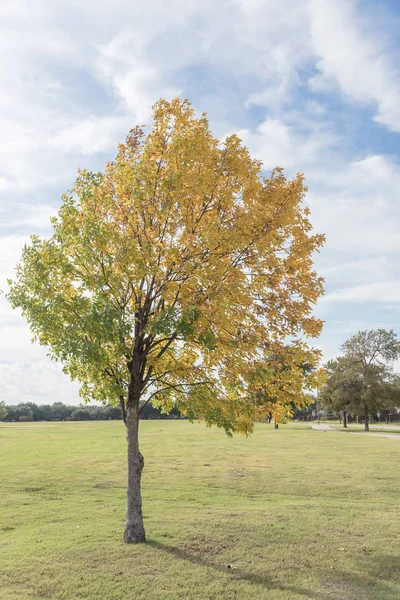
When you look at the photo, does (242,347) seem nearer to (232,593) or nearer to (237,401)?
(237,401)

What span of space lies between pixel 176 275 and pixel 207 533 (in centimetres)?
682

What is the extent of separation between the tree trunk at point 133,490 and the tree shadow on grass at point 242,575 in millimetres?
510

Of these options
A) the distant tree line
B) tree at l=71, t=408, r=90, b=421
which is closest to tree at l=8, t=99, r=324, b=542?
the distant tree line

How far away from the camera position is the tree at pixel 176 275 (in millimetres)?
10875

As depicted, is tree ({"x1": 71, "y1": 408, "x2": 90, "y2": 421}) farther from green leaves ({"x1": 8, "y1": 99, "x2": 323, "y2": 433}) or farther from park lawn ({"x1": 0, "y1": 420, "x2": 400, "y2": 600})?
green leaves ({"x1": 8, "y1": 99, "x2": 323, "y2": 433})

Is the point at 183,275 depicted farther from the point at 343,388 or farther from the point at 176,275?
the point at 343,388

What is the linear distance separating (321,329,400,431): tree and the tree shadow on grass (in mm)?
53862

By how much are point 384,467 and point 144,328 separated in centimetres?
1976

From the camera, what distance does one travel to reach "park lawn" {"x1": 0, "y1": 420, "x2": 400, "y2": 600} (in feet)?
30.2

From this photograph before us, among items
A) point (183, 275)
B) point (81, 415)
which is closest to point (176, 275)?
point (183, 275)

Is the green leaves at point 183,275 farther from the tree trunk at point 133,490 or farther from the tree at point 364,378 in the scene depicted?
the tree at point 364,378

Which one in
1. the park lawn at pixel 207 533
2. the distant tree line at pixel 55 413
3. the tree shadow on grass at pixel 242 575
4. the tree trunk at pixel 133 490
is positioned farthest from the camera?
the distant tree line at pixel 55 413

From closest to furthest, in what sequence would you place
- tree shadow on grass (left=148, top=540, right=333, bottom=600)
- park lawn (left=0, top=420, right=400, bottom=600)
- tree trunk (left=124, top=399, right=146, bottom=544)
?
1. tree shadow on grass (left=148, top=540, right=333, bottom=600)
2. park lawn (left=0, top=420, right=400, bottom=600)
3. tree trunk (left=124, top=399, right=146, bottom=544)

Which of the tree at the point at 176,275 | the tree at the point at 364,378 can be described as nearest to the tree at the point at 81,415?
the tree at the point at 364,378
